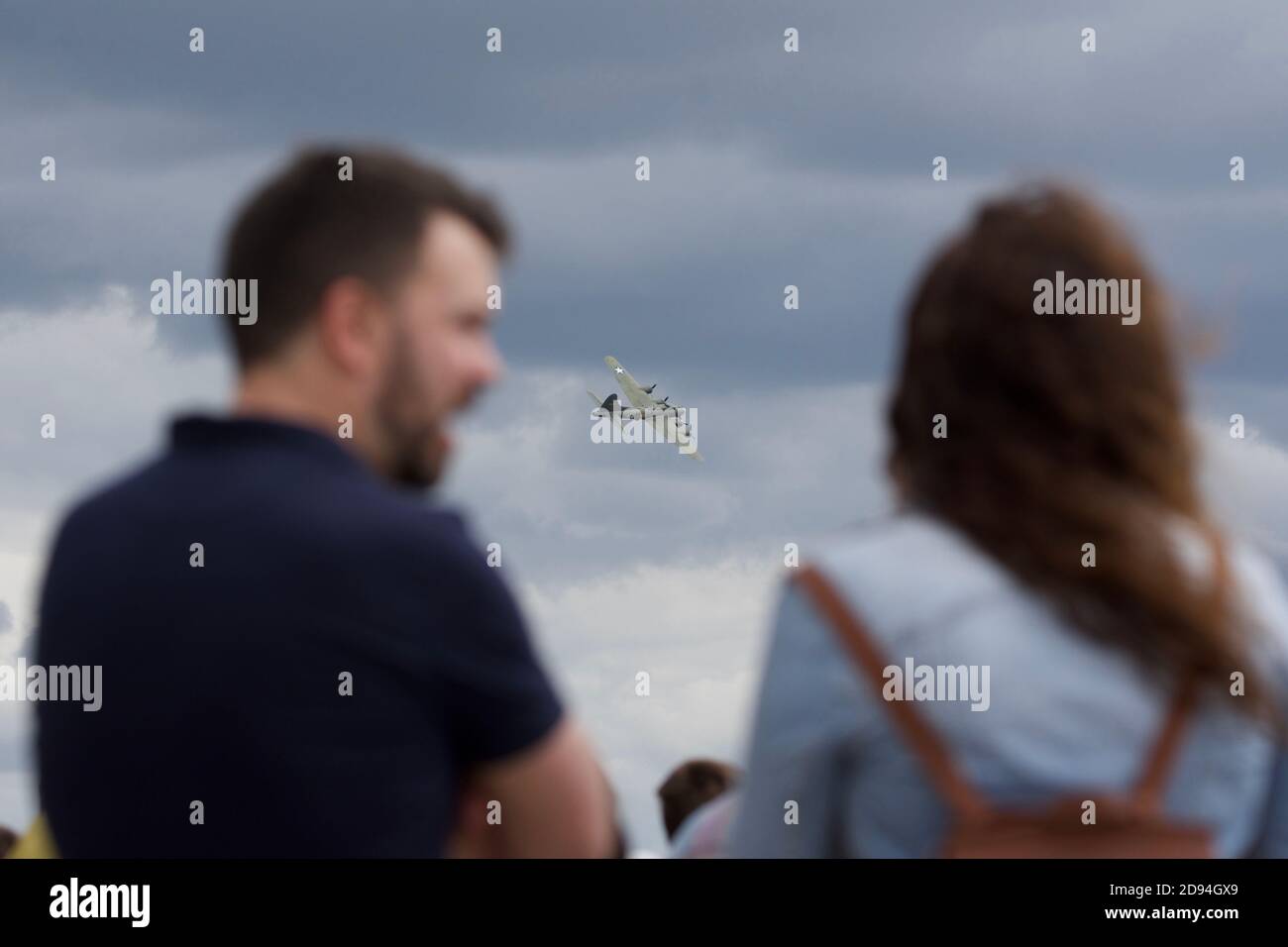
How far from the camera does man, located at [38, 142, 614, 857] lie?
287 centimetres

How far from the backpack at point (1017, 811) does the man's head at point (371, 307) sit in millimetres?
948

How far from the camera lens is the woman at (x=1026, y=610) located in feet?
8.70

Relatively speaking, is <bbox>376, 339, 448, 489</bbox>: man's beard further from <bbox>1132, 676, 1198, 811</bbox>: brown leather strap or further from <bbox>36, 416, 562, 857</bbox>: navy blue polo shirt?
<bbox>1132, 676, 1198, 811</bbox>: brown leather strap

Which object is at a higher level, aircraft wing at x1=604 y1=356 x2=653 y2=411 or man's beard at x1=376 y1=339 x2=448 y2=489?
aircraft wing at x1=604 y1=356 x2=653 y2=411

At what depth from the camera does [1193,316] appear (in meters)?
2.99

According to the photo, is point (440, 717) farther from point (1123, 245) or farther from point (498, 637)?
point (1123, 245)

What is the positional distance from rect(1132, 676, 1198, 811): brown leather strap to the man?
102 cm

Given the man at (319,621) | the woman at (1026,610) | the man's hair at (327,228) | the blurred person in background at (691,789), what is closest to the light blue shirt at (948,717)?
the woman at (1026,610)

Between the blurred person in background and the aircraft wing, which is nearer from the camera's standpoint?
the blurred person in background

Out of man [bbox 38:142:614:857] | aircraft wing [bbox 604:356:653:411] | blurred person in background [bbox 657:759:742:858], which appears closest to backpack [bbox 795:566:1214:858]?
man [bbox 38:142:614:857]

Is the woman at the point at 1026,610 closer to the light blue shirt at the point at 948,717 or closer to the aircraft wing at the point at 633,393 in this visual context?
the light blue shirt at the point at 948,717
